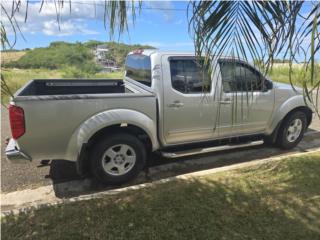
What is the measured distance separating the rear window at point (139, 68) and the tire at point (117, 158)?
0.91m

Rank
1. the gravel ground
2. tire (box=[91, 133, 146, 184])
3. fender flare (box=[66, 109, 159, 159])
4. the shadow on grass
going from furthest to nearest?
the gravel ground < the shadow on grass < tire (box=[91, 133, 146, 184]) < fender flare (box=[66, 109, 159, 159])

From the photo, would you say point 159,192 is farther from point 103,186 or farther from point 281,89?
point 281,89

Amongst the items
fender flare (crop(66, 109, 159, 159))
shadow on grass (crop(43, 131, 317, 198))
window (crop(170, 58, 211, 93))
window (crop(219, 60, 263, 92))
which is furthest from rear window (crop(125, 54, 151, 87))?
window (crop(219, 60, 263, 92))

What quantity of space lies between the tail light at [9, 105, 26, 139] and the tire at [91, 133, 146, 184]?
0.88m

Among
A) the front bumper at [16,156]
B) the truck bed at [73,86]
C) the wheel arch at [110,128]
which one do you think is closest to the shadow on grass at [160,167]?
the wheel arch at [110,128]

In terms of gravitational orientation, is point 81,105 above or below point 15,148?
above

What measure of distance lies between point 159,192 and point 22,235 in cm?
146

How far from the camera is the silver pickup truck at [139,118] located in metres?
3.47

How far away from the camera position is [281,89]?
5.01 meters

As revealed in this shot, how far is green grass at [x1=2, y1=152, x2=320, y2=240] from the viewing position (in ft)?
9.14

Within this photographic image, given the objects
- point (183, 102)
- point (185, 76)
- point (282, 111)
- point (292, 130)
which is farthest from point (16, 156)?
point (292, 130)

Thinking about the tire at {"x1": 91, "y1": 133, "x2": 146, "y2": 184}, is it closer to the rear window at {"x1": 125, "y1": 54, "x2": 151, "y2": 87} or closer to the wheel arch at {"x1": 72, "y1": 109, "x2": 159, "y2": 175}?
the wheel arch at {"x1": 72, "y1": 109, "x2": 159, "y2": 175}

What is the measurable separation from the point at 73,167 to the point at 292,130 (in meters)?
3.74

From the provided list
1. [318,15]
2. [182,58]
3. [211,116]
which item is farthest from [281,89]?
[318,15]
